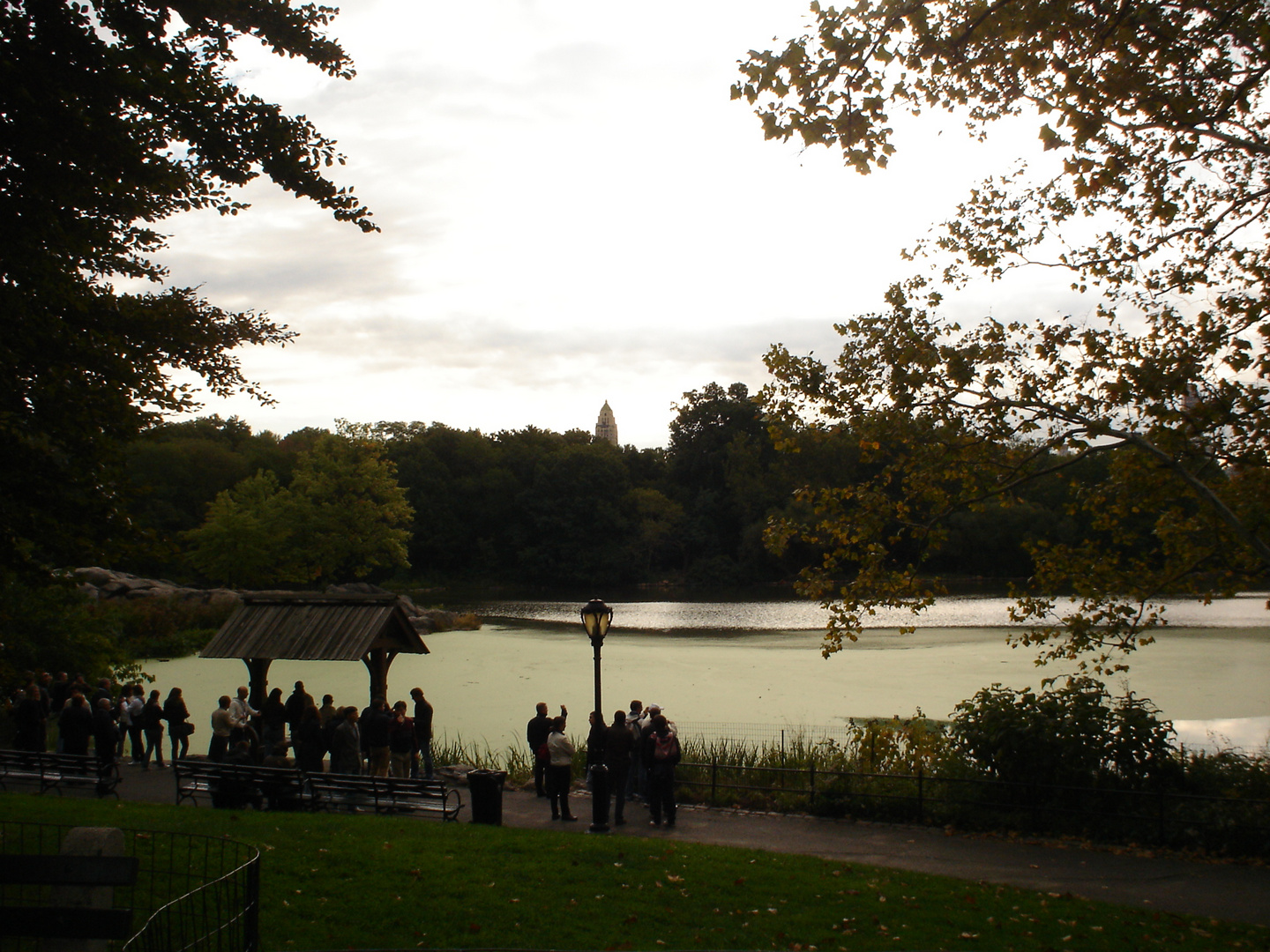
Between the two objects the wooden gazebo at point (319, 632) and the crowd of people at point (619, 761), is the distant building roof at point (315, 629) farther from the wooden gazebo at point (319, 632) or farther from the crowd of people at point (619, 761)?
the crowd of people at point (619, 761)

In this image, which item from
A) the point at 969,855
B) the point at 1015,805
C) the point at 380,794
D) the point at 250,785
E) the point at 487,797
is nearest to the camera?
the point at 969,855

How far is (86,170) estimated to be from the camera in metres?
9.02

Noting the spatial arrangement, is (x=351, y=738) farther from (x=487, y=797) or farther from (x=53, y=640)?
(x=53, y=640)

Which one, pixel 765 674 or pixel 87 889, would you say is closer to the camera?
pixel 87 889

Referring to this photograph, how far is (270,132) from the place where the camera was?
9.34 metres

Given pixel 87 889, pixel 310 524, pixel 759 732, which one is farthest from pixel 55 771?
pixel 310 524

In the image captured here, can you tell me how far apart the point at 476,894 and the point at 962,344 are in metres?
7.77

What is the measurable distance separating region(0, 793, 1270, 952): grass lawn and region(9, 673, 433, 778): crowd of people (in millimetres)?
2765

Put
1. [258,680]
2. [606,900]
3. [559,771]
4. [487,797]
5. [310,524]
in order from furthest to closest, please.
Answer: [310,524], [258,680], [559,771], [487,797], [606,900]

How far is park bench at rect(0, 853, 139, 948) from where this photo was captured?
11.3 ft

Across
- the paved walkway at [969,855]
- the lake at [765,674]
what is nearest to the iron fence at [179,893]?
the paved walkway at [969,855]

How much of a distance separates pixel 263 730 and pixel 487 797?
5.99 m

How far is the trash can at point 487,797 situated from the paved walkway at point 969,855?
1.77 ft

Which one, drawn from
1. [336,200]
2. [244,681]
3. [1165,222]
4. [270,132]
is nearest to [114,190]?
[270,132]
